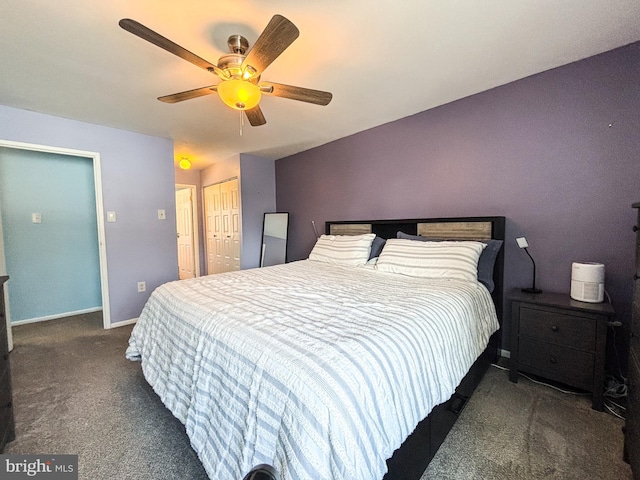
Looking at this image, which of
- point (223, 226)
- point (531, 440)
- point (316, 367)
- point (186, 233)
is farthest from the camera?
point (186, 233)

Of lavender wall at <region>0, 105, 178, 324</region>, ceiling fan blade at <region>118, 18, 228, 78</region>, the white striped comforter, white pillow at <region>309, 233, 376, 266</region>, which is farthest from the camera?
lavender wall at <region>0, 105, 178, 324</region>

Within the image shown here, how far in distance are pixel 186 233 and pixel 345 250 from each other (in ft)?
13.8

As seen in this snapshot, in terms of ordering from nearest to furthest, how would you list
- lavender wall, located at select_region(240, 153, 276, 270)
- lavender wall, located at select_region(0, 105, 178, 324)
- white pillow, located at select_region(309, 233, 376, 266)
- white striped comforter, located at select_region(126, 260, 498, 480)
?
white striped comforter, located at select_region(126, 260, 498, 480) < white pillow, located at select_region(309, 233, 376, 266) < lavender wall, located at select_region(0, 105, 178, 324) < lavender wall, located at select_region(240, 153, 276, 270)

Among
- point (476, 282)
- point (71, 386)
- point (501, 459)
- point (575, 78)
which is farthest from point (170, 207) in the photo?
point (575, 78)

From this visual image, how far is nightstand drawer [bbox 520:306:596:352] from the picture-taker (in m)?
1.60

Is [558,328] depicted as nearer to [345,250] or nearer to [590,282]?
[590,282]

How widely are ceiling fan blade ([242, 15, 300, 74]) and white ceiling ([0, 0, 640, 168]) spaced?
0.81ft

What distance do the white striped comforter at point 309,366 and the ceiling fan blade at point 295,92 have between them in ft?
4.25

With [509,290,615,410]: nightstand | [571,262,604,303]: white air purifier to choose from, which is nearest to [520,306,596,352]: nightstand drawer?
[509,290,615,410]: nightstand

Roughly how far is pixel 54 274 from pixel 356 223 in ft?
13.2

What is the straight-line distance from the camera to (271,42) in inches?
51.2

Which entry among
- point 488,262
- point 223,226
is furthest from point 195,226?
point 488,262

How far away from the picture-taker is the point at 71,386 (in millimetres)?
1886

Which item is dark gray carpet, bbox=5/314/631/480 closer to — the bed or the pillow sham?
the bed
